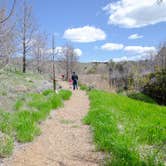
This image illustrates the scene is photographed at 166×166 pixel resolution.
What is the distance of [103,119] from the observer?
26.7 ft

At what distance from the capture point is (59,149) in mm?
6156

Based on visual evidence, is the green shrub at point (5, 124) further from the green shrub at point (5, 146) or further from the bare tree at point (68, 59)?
the bare tree at point (68, 59)

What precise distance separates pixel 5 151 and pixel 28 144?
892mm

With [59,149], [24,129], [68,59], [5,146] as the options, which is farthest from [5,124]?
[68,59]

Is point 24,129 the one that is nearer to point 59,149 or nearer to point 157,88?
point 59,149

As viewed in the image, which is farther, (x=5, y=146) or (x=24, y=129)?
(x=24, y=129)

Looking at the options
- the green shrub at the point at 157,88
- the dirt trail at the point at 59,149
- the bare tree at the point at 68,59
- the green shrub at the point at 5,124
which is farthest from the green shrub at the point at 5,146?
the bare tree at the point at 68,59

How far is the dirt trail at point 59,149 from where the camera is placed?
209 inches

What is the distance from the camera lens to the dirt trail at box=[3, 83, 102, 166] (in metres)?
5.30

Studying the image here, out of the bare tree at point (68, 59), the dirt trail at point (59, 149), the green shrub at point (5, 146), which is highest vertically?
the bare tree at point (68, 59)

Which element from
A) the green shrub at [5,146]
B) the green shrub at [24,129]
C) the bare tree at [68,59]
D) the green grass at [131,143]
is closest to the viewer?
the green grass at [131,143]

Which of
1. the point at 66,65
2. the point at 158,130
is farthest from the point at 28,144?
the point at 66,65

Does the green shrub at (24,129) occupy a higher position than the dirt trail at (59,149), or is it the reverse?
the green shrub at (24,129)

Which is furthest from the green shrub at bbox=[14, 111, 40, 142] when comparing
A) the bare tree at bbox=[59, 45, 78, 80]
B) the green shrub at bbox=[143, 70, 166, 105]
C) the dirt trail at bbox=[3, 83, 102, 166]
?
the bare tree at bbox=[59, 45, 78, 80]
